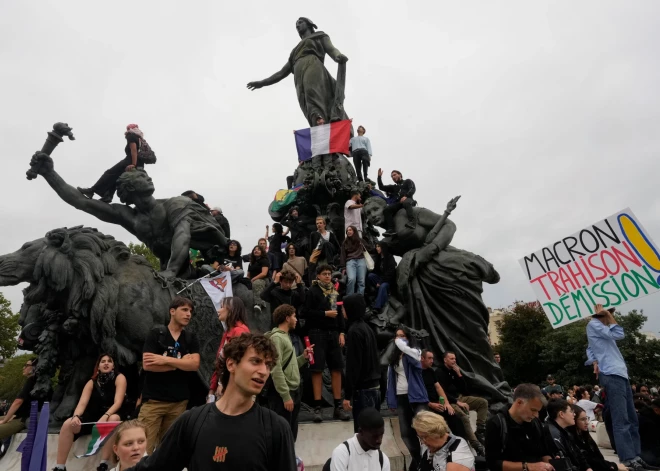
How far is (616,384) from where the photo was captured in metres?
5.34

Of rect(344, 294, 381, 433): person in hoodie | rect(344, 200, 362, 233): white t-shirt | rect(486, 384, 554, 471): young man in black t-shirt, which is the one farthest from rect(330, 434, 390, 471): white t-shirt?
rect(344, 200, 362, 233): white t-shirt

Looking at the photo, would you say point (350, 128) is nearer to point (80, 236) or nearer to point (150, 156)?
point (150, 156)

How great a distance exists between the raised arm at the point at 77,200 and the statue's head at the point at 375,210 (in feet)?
13.6

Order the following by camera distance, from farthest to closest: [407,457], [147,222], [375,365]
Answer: [147,222], [407,457], [375,365]

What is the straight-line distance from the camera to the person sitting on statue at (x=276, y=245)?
9.09 meters

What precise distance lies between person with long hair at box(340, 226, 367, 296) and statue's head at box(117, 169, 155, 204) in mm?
3201

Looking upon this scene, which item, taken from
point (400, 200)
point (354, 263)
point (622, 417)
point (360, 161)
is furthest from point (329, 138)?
point (622, 417)

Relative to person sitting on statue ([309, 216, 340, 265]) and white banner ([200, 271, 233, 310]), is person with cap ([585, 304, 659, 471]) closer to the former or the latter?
person sitting on statue ([309, 216, 340, 265])

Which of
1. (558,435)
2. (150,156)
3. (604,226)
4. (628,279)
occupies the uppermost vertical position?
(150,156)

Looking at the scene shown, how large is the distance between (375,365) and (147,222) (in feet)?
14.8

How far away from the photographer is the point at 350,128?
1118cm

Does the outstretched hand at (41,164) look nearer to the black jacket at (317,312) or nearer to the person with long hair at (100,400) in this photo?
the person with long hair at (100,400)

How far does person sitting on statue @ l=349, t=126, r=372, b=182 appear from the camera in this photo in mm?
11773

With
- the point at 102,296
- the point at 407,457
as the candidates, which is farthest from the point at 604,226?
the point at 102,296
